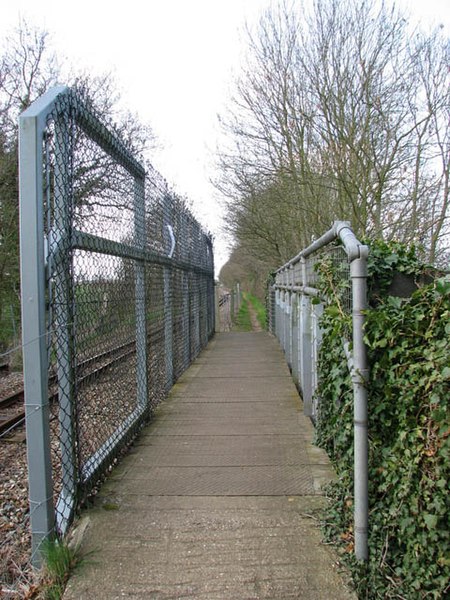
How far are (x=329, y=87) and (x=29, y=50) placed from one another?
9.16 metres

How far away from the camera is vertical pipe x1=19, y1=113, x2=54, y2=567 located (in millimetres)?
2193

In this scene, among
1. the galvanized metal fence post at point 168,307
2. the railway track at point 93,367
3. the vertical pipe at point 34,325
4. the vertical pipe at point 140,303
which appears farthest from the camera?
the galvanized metal fence post at point 168,307

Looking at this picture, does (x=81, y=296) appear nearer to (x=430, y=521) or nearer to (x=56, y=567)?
(x=56, y=567)

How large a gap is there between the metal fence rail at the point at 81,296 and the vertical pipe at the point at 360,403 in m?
1.32

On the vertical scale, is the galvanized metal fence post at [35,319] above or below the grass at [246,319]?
above

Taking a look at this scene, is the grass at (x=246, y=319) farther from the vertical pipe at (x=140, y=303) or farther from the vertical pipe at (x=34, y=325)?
the vertical pipe at (x=34, y=325)

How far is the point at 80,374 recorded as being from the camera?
2.91m

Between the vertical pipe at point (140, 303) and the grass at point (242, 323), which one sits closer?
the vertical pipe at point (140, 303)

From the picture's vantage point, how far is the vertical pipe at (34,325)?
2193mm

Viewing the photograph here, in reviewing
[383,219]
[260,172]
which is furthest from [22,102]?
[383,219]

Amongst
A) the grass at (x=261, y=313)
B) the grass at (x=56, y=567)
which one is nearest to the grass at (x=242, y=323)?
the grass at (x=261, y=313)

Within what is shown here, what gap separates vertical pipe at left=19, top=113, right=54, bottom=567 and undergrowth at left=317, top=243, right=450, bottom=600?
4.40 feet

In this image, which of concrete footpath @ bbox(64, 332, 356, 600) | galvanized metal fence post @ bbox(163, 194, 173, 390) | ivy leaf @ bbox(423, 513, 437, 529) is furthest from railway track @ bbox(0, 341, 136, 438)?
ivy leaf @ bbox(423, 513, 437, 529)

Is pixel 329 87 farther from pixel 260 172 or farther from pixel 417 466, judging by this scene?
pixel 417 466
